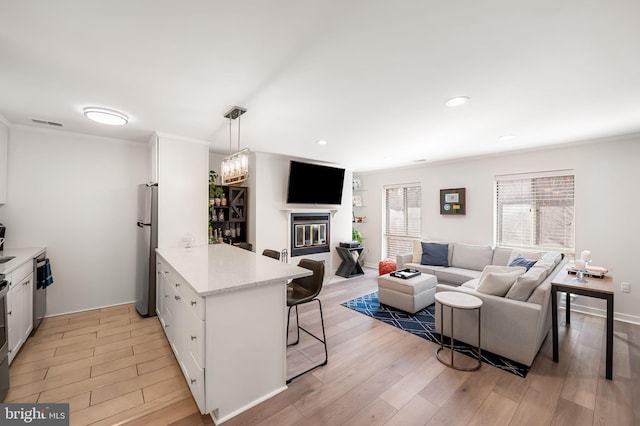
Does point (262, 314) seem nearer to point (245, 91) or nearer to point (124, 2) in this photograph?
point (245, 91)

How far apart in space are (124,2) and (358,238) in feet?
18.9

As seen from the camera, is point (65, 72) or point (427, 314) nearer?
point (65, 72)

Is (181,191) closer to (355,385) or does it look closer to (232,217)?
(232,217)

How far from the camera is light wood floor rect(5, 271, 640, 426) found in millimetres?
1834

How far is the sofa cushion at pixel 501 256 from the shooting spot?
4.27 m

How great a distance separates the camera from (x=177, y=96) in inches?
91.1

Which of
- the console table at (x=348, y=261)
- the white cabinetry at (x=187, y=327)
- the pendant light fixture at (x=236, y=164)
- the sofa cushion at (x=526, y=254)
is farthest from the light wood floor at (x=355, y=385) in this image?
the console table at (x=348, y=261)

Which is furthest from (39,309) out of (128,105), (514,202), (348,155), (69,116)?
(514,202)

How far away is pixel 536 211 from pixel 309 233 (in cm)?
390

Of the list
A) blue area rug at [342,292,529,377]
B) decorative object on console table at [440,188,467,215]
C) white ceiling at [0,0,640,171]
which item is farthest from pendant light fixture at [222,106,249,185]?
decorative object on console table at [440,188,467,215]

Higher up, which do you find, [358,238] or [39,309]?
[358,238]

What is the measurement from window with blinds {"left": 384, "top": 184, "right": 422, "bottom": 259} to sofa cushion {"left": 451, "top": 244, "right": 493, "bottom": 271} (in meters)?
1.16

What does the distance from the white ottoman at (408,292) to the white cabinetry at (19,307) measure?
3.89 m

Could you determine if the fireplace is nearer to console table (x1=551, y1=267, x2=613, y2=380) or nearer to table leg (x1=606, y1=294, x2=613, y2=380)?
Answer: console table (x1=551, y1=267, x2=613, y2=380)
